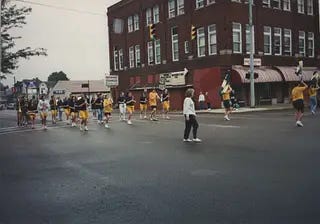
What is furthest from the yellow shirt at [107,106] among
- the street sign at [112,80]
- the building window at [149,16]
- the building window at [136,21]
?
the street sign at [112,80]

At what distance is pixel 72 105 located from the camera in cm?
2355

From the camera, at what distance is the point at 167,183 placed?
25.4 ft

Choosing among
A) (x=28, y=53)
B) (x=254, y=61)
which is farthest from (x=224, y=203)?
(x=28, y=53)

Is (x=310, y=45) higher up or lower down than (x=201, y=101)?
higher up

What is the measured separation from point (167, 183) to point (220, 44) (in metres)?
27.6

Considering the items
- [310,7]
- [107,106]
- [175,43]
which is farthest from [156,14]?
[107,106]

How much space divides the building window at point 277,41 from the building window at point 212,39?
5.74 m

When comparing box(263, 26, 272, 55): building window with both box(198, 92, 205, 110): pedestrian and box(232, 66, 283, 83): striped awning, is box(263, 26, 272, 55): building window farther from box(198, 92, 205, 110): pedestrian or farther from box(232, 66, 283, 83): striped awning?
box(198, 92, 205, 110): pedestrian

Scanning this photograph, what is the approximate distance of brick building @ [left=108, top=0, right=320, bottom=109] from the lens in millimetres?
34531

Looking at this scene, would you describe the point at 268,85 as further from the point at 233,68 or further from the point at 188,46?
the point at 188,46

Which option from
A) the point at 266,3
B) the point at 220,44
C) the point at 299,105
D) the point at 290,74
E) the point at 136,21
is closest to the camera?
the point at 299,105

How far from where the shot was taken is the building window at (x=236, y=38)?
34.6 meters

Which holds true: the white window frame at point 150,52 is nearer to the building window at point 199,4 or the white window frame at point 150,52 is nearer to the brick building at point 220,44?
the brick building at point 220,44

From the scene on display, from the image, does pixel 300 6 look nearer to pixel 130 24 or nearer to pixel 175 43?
pixel 175 43
